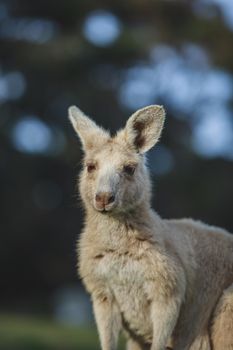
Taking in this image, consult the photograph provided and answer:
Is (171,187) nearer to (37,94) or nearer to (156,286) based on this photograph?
(37,94)

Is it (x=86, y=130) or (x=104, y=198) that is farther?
(x=86, y=130)

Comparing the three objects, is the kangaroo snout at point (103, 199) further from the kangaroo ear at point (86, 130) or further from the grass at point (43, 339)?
the grass at point (43, 339)

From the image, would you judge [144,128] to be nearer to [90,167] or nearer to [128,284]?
[90,167]

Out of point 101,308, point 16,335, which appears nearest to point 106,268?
point 101,308

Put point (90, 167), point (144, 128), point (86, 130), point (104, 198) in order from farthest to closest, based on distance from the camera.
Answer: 1. point (86, 130)
2. point (144, 128)
3. point (90, 167)
4. point (104, 198)

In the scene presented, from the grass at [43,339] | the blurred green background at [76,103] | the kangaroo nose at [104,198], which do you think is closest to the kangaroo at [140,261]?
the kangaroo nose at [104,198]

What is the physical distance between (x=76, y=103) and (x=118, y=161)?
2029 centimetres

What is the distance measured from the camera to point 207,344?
27.9 feet

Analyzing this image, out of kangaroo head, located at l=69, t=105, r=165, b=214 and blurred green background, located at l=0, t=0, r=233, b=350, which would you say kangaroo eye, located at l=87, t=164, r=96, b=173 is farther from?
blurred green background, located at l=0, t=0, r=233, b=350

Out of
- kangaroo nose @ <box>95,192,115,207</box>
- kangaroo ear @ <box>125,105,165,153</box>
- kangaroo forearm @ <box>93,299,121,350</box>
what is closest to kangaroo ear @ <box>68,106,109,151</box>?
kangaroo ear @ <box>125,105,165,153</box>

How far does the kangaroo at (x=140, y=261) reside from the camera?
321 inches

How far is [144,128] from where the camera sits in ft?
28.0

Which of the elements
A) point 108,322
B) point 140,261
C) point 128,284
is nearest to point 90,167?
point 140,261

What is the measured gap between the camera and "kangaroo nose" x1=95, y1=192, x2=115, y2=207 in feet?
26.0
